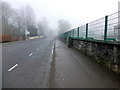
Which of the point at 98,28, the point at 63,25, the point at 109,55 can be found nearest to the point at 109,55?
the point at 109,55

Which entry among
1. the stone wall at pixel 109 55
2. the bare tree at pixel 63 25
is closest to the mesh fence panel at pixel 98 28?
the stone wall at pixel 109 55

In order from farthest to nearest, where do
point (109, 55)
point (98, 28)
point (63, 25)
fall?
point (63, 25) < point (98, 28) < point (109, 55)

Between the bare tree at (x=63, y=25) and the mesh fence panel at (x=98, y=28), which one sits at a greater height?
the bare tree at (x=63, y=25)

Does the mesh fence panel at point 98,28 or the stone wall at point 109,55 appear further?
the mesh fence panel at point 98,28

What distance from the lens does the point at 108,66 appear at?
23.9 ft

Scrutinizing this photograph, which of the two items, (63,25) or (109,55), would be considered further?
(63,25)

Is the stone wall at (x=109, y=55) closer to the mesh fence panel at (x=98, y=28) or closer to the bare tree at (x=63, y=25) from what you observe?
the mesh fence panel at (x=98, y=28)

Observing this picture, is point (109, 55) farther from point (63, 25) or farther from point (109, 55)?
point (63, 25)

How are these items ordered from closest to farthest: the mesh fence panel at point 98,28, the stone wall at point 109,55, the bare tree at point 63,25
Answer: the stone wall at point 109,55, the mesh fence panel at point 98,28, the bare tree at point 63,25

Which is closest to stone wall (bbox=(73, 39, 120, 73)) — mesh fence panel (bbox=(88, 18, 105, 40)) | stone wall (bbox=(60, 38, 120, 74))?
stone wall (bbox=(60, 38, 120, 74))

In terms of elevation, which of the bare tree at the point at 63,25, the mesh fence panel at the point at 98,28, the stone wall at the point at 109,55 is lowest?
the stone wall at the point at 109,55

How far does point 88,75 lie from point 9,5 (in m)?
54.5

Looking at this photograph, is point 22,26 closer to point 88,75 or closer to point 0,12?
point 0,12

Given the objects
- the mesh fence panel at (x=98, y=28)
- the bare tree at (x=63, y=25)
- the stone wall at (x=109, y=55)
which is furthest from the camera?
the bare tree at (x=63, y=25)
